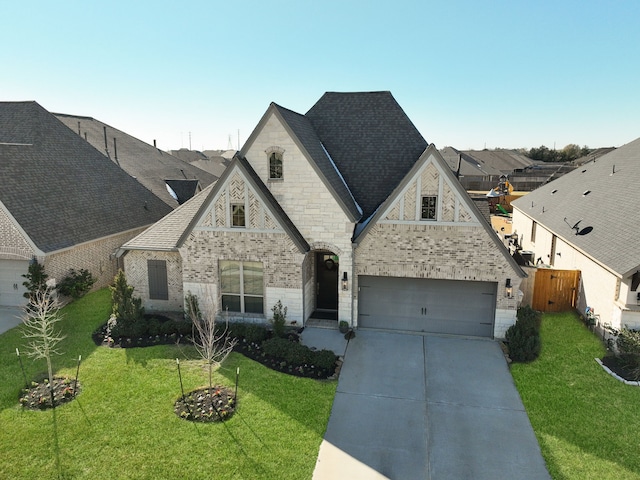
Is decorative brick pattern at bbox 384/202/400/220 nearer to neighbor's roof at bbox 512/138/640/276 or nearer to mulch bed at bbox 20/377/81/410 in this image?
neighbor's roof at bbox 512/138/640/276

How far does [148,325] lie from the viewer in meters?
15.1

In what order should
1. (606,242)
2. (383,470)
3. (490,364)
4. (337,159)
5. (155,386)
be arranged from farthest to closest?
(337,159) → (606,242) → (490,364) → (155,386) → (383,470)

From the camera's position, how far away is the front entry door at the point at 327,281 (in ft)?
55.6

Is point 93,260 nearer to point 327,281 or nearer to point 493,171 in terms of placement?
point 327,281

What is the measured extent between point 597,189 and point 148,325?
21.6 m

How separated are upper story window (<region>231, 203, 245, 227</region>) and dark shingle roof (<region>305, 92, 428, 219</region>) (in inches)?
189

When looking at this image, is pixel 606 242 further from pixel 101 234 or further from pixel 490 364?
pixel 101 234

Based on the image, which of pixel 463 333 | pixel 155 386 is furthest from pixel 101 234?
pixel 463 333

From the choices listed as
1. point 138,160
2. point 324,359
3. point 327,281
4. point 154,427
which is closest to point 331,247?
point 327,281

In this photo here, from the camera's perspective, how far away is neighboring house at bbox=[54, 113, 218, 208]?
2994 cm

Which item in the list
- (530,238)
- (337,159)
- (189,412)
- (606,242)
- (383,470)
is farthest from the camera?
(530,238)

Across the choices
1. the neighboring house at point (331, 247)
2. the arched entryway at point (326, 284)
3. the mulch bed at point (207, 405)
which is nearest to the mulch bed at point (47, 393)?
the mulch bed at point (207, 405)

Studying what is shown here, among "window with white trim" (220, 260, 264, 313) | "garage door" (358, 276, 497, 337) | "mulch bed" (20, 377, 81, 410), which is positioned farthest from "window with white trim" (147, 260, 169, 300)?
"garage door" (358, 276, 497, 337)

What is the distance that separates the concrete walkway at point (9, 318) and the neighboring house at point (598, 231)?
2087 centimetres
